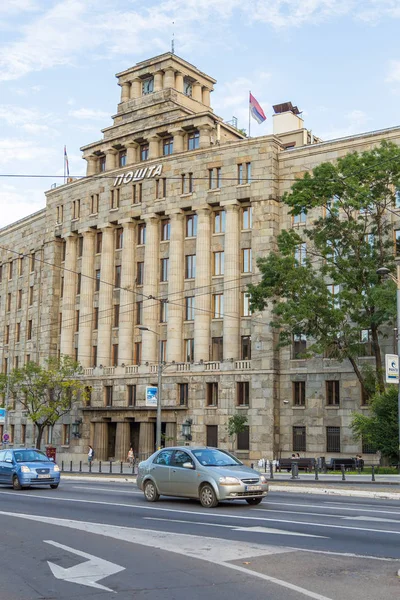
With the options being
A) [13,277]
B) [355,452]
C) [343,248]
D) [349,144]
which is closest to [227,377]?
[355,452]

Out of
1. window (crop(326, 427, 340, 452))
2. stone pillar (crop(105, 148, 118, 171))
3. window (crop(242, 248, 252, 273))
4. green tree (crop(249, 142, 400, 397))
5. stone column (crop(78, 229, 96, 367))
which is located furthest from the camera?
stone pillar (crop(105, 148, 118, 171))

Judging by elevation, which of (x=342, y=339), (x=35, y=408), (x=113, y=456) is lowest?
(x=113, y=456)

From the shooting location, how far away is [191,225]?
5997 cm

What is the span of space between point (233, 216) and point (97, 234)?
52.0ft

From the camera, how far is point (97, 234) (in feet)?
220

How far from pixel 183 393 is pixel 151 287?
924cm

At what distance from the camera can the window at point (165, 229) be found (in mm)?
61175

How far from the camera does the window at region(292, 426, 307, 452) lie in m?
52.1

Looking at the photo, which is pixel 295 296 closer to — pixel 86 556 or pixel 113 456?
pixel 113 456

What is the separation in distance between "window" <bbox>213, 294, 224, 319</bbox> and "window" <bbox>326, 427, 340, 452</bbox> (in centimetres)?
1211

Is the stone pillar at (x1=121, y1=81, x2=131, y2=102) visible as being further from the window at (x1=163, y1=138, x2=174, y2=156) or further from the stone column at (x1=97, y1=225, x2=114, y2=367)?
the stone column at (x1=97, y1=225, x2=114, y2=367)

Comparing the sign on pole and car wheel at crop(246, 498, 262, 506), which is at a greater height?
the sign on pole

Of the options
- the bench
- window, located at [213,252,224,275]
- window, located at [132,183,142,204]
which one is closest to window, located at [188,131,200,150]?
window, located at [132,183,142,204]

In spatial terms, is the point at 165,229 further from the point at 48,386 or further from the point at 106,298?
the point at 48,386
